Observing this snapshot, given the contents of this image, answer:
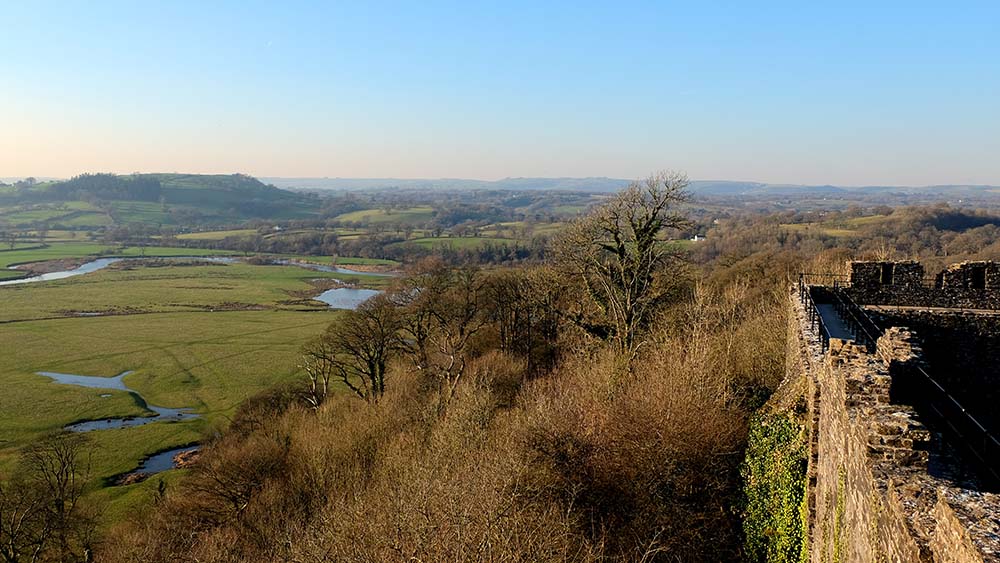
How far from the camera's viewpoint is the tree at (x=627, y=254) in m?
24.2

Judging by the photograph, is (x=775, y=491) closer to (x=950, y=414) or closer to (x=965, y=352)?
(x=950, y=414)

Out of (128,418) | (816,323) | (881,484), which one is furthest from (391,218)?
(881,484)

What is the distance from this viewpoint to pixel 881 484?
17.2 ft

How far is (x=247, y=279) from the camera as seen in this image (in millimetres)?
97562

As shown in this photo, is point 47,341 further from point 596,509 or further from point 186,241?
point 186,241

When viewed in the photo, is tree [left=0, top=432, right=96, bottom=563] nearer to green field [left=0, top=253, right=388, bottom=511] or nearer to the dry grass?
the dry grass

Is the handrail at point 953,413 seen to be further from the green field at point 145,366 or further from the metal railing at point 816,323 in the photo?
the green field at point 145,366

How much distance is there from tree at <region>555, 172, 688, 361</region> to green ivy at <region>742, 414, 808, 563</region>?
9.61m

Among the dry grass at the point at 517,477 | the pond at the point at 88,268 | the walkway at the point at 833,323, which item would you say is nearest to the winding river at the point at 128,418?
the dry grass at the point at 517,477

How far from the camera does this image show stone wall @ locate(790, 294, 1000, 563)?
13.3 ft

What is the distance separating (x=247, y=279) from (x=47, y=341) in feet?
128

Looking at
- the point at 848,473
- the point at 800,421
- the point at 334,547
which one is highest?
the point at 848,473

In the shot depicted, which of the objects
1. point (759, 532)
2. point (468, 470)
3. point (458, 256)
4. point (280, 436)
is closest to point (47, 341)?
point (280, 436)

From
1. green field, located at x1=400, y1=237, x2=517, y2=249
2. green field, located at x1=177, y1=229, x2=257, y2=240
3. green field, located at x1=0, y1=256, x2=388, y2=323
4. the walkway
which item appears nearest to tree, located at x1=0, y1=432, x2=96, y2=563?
the walkway
